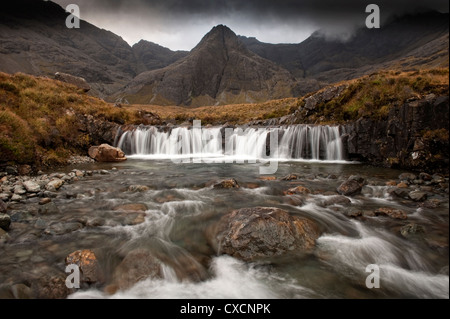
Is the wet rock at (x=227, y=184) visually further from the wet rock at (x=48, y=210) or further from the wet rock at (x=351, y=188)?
the wet rock at (x=48, y=210)

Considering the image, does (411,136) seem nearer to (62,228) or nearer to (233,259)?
(233,259)

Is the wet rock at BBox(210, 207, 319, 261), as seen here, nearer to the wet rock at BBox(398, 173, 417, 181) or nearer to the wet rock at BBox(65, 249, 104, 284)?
the wet rock at BBox(65, 249, 104, 284)

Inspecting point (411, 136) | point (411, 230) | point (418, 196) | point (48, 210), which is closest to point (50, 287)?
point (48, 210)

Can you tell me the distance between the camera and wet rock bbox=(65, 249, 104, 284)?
4.18 m

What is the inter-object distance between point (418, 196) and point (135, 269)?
932 centimetres

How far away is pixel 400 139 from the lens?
40.6 feet

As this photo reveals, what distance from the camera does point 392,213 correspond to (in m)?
6.78

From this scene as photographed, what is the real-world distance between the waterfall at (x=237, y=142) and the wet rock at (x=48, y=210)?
15.9 meters

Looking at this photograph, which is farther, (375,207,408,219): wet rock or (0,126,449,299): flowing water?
(375,207,408,219): wet rock

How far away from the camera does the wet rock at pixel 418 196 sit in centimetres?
780

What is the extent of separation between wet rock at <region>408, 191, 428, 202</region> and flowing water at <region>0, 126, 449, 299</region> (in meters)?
0.34

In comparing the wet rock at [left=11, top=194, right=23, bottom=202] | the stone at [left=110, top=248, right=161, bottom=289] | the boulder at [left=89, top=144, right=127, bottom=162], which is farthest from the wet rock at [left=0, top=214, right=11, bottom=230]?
the boulder at [left=89, top=144, right=127, bottom=162]

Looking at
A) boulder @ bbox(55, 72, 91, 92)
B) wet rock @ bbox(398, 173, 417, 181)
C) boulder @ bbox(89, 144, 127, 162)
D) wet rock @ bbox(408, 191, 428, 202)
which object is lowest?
wet rock @ bbox(408, 191, 428, 202)
